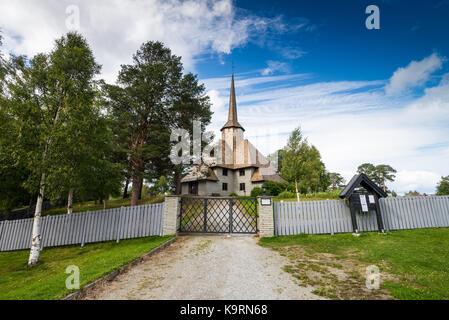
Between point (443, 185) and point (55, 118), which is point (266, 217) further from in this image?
point (443, 185)

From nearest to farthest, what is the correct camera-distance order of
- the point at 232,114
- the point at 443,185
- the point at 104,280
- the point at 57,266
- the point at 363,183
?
the point at 104,280 < the point at 57,266 < the point at 363,183 < the point at 232,114 < the point at 443,185

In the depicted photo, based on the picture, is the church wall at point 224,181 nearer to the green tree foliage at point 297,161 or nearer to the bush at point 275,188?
the bush at point 275,188

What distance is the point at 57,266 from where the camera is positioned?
748cm

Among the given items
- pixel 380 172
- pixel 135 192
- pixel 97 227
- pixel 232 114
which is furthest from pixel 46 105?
pixel 380 172

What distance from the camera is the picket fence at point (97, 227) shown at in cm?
973

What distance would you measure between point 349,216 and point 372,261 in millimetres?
4105

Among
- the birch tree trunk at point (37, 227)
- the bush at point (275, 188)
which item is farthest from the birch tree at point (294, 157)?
the birch tree trunk at point (37, 227)

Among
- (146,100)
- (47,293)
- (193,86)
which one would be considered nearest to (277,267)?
(47,293)

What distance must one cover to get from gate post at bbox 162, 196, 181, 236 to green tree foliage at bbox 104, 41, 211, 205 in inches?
283

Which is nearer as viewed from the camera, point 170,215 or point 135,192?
point 170,215

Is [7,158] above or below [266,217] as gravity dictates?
above

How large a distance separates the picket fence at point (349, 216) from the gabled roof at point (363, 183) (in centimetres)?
65

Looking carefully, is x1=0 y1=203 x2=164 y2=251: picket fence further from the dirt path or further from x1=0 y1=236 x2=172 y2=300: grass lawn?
the dirt path
